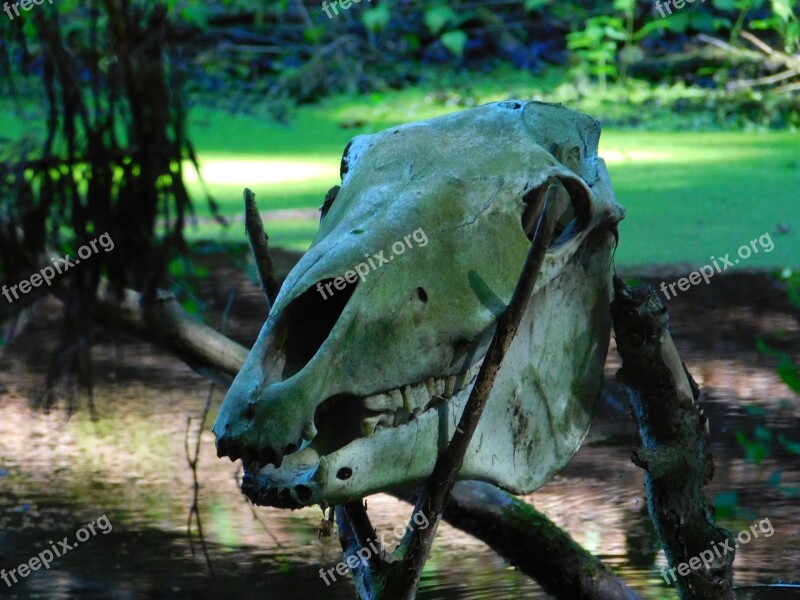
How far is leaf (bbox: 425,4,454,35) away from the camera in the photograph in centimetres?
1082

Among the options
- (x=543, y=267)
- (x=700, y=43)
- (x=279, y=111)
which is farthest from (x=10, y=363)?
(x=700, y=43)

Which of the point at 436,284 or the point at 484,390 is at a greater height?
the point at 436,284

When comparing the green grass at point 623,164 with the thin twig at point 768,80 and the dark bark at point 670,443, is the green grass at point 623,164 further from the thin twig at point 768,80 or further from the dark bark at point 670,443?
the dark bark at point 670,443

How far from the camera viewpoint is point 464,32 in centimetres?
1133

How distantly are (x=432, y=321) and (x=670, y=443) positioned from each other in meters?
0.76

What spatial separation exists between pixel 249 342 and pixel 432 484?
351 centimetres

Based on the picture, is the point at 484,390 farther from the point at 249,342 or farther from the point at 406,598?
the point at 249,342

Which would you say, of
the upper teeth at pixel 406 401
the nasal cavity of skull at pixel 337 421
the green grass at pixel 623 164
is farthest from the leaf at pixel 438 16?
the nasal cavity of skull at pixel 337 421

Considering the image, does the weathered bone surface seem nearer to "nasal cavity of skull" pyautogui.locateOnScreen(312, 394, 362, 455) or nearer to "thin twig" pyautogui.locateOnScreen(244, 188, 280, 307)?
"nasal cavity of skull" pyautogui.locateOnScreen(312, 394, 362, 455)

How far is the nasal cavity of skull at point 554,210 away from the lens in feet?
5.46

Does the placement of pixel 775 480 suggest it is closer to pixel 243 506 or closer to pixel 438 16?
pixel 243 506

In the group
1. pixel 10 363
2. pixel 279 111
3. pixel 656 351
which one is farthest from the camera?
pixel 279 111

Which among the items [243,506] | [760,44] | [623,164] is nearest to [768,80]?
[760,44]

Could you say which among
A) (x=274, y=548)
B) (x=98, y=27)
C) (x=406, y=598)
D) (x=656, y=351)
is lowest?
(x=274, y=548)
